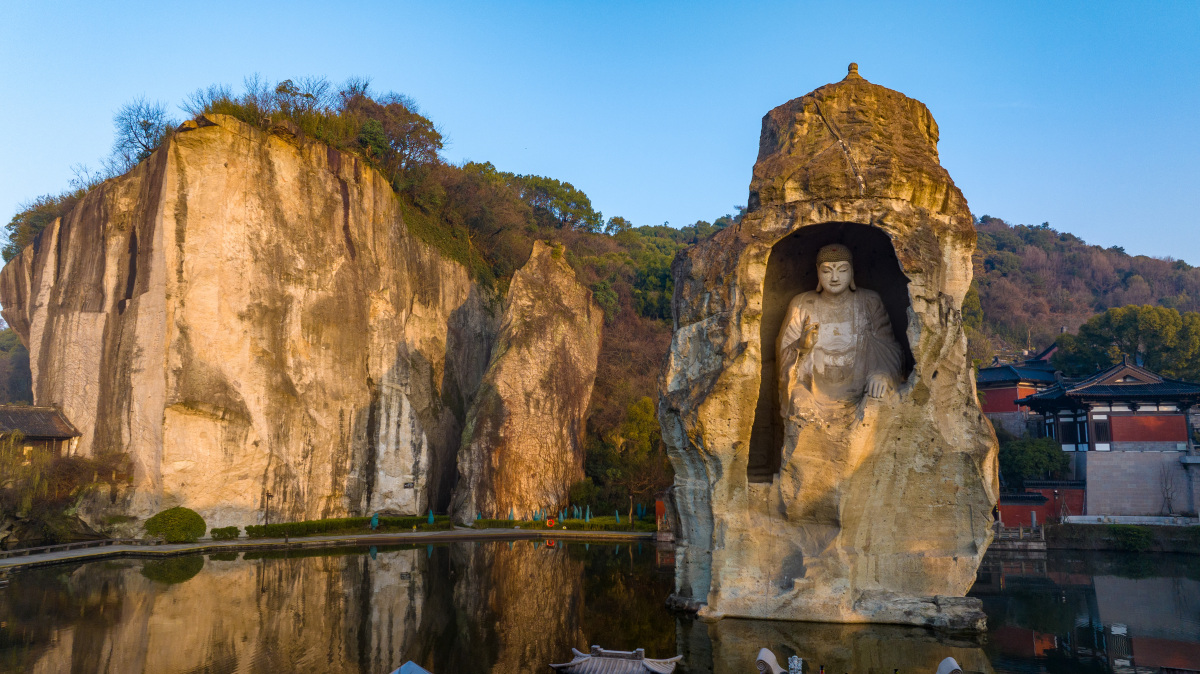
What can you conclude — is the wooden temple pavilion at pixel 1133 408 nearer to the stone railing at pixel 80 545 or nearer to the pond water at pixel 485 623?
the pond water at pixel 485 623

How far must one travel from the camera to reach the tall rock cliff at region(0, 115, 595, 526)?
29094 mm

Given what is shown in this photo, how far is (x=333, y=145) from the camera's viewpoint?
116ft

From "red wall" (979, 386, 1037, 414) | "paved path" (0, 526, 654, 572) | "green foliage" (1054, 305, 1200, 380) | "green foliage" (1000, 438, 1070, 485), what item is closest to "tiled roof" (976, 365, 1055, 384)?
"red wall" (979, 386, 1037, 414)

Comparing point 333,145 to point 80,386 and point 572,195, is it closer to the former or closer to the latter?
point 80,386

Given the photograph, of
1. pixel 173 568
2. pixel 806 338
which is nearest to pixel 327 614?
pixel 173 568

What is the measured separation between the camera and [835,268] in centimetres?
1476

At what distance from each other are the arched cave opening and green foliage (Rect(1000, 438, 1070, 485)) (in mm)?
23069

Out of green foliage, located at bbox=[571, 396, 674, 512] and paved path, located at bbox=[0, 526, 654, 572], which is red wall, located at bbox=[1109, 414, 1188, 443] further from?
paved path, located at bbox=[0, 526, 654, 572]

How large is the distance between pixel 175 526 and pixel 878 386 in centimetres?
2407

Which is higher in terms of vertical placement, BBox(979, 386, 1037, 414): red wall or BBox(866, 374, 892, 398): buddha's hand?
BBox(979, 386, 1037, 414): red wall

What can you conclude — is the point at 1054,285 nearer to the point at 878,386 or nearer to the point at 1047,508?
the point at 1047,508

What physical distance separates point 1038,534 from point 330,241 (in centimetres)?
2991

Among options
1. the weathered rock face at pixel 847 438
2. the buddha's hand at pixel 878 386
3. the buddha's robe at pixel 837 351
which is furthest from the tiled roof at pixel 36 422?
the buddha's hand at pixel 878 386

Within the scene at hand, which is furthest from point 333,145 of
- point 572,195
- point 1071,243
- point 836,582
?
point 1071,243
